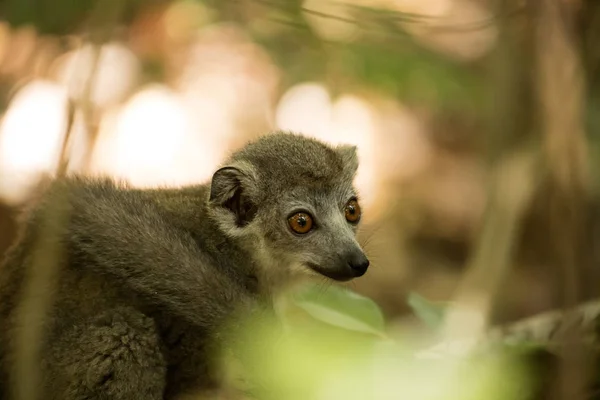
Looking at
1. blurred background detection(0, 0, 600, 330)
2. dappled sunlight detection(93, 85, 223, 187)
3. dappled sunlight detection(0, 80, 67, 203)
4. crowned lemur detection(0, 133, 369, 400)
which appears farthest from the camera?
dappled sunlight detection(93, 85, 223, 187)

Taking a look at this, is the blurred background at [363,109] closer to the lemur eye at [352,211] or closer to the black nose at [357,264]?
the lemur eye at [352,211]

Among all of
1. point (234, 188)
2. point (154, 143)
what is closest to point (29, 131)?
point (154, 143)

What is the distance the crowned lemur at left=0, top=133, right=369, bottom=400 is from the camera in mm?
4531

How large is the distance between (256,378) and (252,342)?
0.27 metres

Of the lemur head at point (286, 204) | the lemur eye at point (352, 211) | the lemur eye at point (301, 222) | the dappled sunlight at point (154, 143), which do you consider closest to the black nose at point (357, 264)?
the lemur head at point (286, 204)

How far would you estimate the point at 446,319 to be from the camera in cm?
528

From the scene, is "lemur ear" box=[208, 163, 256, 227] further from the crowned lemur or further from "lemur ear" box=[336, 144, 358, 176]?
"lemur ear" box=[336, 144, 358, 176]

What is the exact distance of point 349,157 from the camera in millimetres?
6109

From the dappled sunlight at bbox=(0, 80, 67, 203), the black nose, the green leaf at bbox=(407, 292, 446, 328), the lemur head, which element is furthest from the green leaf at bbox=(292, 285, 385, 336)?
the dappled sunlight at bbox=(0, 80, 67, 203)

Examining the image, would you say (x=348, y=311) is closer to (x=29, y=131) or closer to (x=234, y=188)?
(x=234, y=188)

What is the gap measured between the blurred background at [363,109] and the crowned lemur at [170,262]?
59 centimetres

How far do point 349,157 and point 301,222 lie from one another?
837 mm

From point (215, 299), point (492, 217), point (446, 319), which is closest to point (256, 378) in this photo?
point (215, 299)

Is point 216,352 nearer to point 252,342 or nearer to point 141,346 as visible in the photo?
point 141,346
